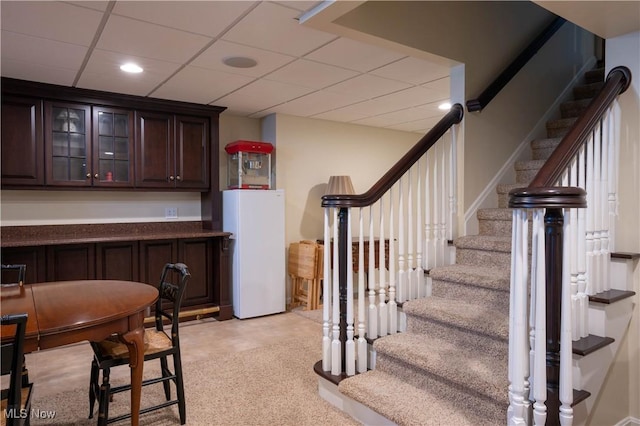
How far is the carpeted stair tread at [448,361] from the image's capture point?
1952 millimetres

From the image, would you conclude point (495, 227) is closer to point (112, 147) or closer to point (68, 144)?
point (112, 147)

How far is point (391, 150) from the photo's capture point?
6.30 m

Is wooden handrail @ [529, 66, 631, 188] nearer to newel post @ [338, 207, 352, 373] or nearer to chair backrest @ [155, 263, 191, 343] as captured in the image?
newel post @ [338, 207, 352, 373]

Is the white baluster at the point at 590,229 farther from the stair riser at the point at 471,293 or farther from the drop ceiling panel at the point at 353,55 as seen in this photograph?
the drop ceiling panel at the point at 353,55

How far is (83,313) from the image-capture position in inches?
77.4

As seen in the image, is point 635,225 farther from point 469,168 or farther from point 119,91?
point 119,91

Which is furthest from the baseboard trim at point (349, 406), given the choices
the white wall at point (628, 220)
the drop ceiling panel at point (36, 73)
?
the drop ceiling panel at point (36, 73)

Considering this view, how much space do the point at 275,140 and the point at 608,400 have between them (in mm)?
4051

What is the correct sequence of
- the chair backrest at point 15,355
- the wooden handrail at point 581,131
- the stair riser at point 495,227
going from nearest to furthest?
the chair backrest at point 15,355 < the wooden handrail at point 581,131 < the stair riser at point 495,227

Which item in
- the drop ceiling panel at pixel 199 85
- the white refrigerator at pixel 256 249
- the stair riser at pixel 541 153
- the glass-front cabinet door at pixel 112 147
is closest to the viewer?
the stair riser at pixel 541 153

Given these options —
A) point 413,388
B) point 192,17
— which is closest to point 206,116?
point 192,17

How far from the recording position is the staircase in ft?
6.45

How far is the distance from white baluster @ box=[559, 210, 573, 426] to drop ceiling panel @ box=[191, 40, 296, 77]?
91.1 inches

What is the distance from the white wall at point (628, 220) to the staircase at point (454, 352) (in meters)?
0.22
